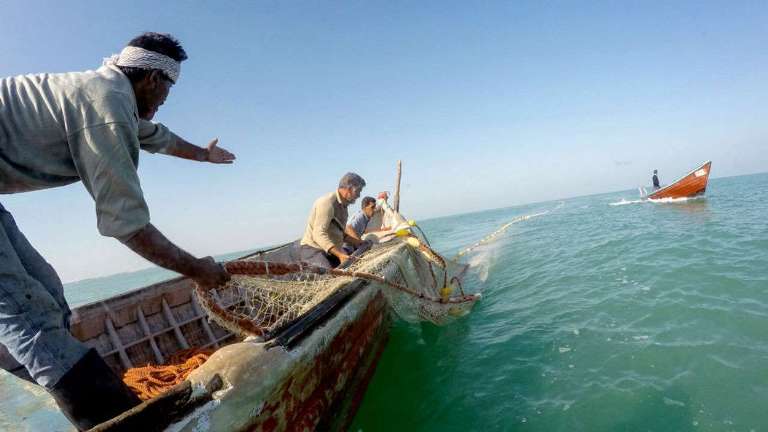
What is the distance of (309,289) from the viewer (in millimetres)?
3869

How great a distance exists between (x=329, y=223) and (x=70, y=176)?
4.37 metres

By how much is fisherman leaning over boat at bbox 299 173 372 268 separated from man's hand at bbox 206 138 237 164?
3.02 meters

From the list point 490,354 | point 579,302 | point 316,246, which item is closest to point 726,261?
point 579,302

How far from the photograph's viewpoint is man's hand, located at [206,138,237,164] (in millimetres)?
2699

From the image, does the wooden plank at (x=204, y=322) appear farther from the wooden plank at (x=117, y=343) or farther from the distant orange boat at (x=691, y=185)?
the distant orange boat at (x=691, y=185)

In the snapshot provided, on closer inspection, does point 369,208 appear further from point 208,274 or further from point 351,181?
point 208,274

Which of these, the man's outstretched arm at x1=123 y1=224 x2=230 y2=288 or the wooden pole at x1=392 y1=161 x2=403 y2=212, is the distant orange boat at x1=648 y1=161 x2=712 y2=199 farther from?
the man's outstretched arm at x1=123 y1=224 x2=230 y2=288

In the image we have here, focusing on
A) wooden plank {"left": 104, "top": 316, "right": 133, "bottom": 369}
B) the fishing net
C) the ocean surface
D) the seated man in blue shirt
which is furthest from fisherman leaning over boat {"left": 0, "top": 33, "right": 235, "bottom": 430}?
the seated man in blue shirt

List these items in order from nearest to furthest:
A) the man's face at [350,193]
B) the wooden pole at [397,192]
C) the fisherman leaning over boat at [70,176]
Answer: the fisherman leaning over boat at [70,176] < the man's face at [350,193] < the wooden pole at [397,192]

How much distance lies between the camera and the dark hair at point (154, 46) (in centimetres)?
164

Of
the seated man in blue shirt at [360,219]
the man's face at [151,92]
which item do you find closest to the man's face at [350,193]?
the seated man in blue shirt at [360,219]

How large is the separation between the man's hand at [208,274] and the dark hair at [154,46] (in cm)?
95

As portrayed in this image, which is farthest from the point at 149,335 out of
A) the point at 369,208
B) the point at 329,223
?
the point at 369,208

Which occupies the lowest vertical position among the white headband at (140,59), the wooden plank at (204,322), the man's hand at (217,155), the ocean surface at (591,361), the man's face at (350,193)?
the ocean surface at (591,361)
